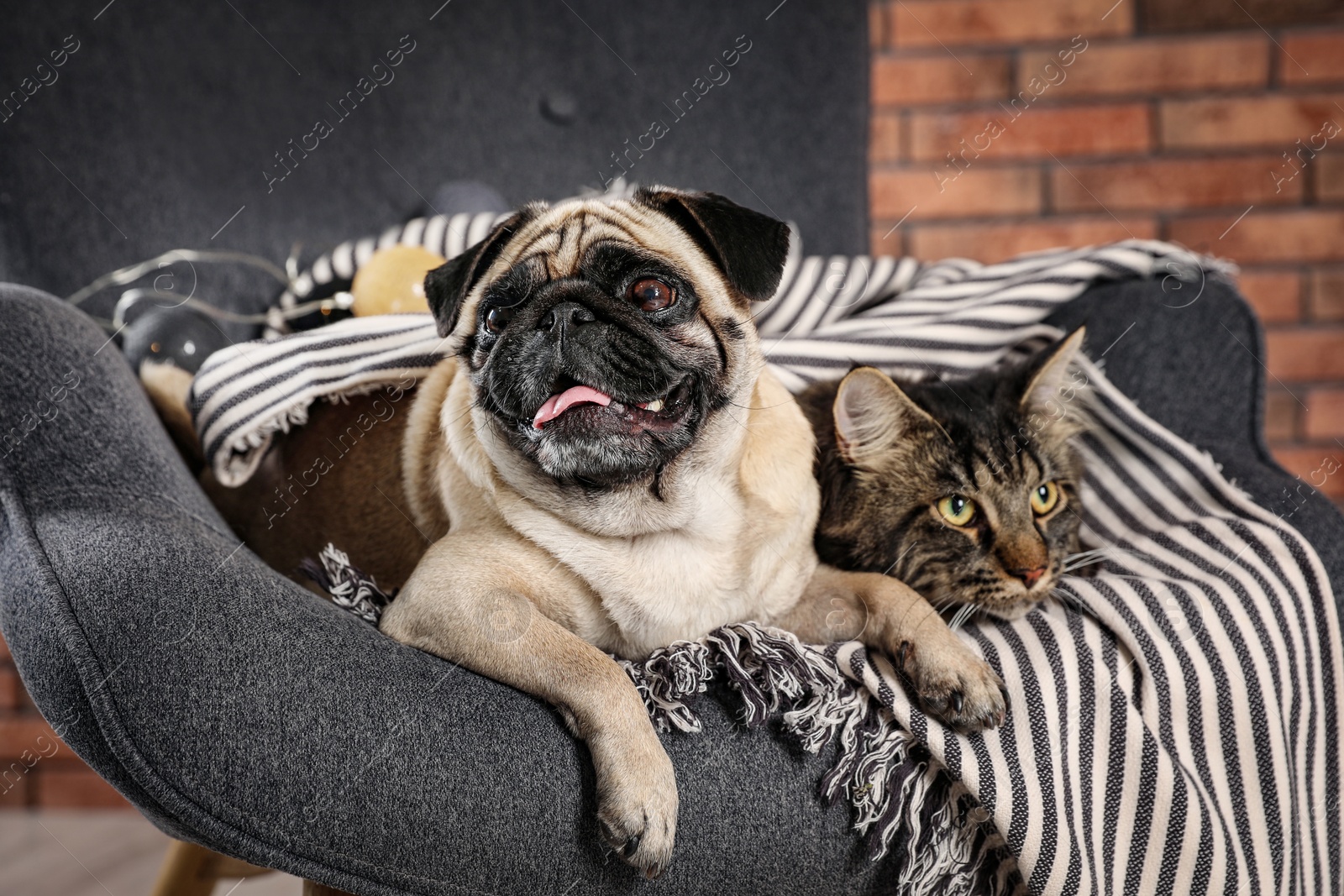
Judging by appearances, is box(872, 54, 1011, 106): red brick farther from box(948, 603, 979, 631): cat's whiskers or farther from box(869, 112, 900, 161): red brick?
box(948, 603, 979, 631): cat's whiskers

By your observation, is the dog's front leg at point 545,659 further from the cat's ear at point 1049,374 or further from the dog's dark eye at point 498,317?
the cat's ear at point 1049,374

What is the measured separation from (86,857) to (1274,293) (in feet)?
11.7

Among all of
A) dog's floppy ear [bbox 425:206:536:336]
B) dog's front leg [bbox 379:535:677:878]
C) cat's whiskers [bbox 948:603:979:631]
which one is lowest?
dog's front leg [bbox 379:535:677:878]

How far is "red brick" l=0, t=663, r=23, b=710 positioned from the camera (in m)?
2.69

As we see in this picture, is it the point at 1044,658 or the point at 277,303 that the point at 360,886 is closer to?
the point at 1044,658

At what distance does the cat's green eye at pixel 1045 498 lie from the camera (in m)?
1.30

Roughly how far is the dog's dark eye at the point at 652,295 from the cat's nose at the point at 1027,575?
1.88ft

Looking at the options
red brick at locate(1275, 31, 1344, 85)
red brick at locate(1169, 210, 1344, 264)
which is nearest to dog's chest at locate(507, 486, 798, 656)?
red brick at locate(1169, 210, 1344, 264)

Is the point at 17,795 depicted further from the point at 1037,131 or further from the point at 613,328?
the point at 1037,131

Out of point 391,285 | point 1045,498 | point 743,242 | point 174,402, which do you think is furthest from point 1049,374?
point 174,402

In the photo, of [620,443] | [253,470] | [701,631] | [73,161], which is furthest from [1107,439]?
[73,161]

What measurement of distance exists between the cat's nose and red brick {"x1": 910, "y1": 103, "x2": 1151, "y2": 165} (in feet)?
5.78

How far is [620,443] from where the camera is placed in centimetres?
107

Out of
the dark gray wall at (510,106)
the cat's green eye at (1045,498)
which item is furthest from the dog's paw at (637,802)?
the dark gray wall at (510,106)
